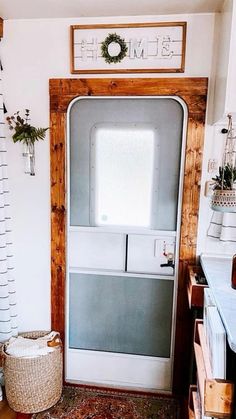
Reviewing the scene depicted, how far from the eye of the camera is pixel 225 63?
1663mm

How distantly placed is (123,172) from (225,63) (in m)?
0.89

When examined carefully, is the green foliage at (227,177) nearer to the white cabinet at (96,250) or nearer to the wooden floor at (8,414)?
the white cabinet at (96,250)

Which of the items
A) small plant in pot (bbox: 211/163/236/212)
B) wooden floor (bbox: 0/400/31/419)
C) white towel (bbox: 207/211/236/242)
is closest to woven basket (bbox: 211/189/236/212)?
small plant in pot (bbox: 211/163/236/212)

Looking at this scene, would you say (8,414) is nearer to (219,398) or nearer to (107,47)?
(219,398)

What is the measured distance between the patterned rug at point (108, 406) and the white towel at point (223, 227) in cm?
122

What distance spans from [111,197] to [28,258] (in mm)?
775

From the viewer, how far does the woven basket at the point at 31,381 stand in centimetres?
205

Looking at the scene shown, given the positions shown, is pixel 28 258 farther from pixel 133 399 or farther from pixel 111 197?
pixel 133 399

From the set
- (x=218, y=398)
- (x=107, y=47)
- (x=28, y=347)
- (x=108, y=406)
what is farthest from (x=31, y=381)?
(x=107, y=47)

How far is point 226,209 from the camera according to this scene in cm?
176

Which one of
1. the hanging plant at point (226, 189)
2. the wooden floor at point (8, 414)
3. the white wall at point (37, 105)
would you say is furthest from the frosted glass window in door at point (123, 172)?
the wooden floor at point (8, 414)

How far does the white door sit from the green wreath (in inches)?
9.8

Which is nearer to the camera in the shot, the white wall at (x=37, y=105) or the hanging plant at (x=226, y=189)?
the hanging plant at (x=226, y=189)

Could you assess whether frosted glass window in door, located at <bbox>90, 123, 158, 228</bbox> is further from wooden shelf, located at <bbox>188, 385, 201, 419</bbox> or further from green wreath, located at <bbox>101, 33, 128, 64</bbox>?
wooden shelf, located at <bbox>188, 385, 201, 419</bbox>
